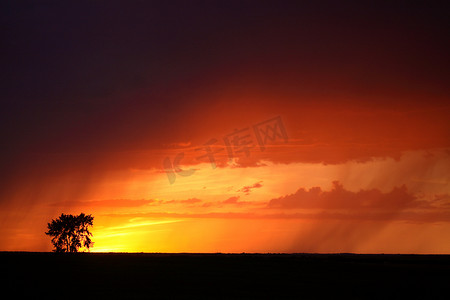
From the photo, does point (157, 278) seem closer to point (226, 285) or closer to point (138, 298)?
point (226, 285)

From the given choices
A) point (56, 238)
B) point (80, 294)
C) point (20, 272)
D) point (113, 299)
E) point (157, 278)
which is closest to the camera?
point (113, 299)

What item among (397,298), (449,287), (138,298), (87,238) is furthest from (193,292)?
(87,238)

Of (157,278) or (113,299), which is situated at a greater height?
(157,278)

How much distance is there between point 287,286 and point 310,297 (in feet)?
26.6

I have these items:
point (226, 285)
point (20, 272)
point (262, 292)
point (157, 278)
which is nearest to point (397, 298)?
point (262, 292)

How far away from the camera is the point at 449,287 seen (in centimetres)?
4994

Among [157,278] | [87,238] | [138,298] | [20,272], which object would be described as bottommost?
[138,298]

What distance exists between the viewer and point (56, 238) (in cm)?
12438

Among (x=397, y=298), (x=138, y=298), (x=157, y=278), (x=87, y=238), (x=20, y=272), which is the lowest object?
(x=397, y=298)

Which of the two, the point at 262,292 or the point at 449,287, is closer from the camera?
the point at 262,292

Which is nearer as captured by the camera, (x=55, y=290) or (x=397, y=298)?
(x=397, y=298)

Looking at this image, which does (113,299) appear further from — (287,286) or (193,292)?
(287,286)

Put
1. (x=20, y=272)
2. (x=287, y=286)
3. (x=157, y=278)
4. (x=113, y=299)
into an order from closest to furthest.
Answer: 1. (x=113, y=299)
2. (x=287, y=286)
3. (x=157, y=278)
4. (x=20, y=272)

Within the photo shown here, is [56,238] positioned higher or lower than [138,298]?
higher
